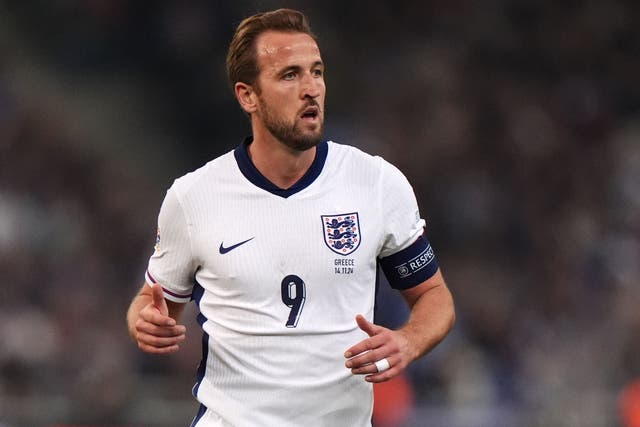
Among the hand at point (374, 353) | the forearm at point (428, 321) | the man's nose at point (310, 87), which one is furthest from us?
the man's nose at point (310, 87)

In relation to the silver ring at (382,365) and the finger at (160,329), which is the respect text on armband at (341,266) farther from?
the finger at (160,329)

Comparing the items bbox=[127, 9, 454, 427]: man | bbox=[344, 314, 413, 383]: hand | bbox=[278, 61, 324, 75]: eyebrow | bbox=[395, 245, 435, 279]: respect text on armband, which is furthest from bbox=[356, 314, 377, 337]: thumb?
bbox=[278, 61, 324, 75]: eyebrow

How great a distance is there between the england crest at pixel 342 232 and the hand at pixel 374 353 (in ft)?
1.40

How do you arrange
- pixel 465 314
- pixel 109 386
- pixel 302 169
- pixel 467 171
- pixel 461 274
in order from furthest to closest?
pixel 467 171 → pixel 461 274 → pixel 465 314 → pixel 109 386 → pixel 302 169

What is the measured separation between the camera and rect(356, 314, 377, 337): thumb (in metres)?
4.09

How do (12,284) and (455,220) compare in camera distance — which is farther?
(455,220)

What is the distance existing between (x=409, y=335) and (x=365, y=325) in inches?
12.3

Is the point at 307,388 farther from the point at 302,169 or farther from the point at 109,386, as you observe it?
the point at 109,386

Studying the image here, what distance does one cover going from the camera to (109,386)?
897 centimetres

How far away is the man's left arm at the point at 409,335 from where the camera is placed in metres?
4.08

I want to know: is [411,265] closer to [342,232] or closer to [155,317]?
[342,232]

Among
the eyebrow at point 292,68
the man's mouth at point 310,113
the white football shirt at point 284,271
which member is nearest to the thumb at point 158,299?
the white football shirt at point 284,271

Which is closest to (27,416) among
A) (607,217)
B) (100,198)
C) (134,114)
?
(100,198)

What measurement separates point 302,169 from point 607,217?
298 inches
